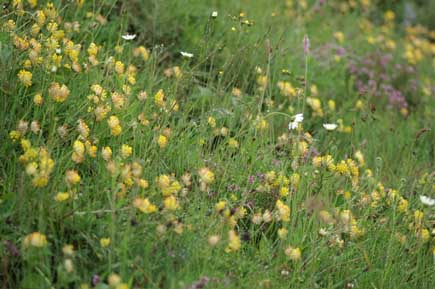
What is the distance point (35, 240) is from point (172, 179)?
0.55m

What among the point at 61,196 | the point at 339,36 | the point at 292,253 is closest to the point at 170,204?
the point at 61,196

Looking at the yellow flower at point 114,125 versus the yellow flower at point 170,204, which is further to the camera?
the yellow flower at point 114,125

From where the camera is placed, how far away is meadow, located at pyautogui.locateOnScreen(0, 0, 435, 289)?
2027 mm

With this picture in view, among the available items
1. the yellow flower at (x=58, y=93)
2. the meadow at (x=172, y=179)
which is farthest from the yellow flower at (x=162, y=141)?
the yellow flower at (x=58, y=93)

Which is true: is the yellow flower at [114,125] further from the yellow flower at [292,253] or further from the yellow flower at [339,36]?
the yellow flower at [339,36]

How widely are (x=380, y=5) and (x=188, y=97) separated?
13.0 ft

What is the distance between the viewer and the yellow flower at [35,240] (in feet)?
6.09

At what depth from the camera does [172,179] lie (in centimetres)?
225

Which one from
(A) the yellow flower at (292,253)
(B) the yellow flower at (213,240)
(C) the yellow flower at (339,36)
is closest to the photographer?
(B) the yellow flower at (213,240)

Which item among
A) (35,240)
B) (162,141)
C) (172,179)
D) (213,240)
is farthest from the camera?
(162,141)

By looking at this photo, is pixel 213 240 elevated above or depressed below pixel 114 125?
below

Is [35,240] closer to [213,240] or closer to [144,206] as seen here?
[144,206]

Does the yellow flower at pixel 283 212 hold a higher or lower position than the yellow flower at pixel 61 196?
lower

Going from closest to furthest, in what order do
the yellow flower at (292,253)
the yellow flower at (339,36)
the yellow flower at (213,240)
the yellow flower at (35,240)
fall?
the yellow flower at (35,240) < the yellow flower at (213,240) < the yellow flower at (292,253) < the yellow flower at (339,36)
